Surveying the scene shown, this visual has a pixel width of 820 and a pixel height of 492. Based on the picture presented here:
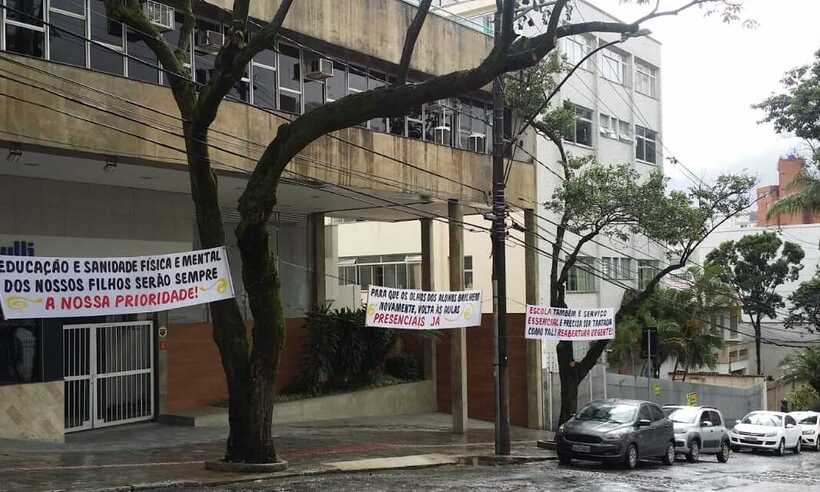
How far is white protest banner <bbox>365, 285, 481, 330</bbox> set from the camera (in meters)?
19.4

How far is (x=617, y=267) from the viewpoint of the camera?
39.7 metres

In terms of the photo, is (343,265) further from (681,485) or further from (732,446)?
(681,485)

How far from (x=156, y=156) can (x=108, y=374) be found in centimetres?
596

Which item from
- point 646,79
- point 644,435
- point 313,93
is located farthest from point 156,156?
point 646,79

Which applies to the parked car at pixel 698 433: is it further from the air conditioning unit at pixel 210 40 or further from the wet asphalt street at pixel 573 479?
the air conditioning unit at pixel 210 40

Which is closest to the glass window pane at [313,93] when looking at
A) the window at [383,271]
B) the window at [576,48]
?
the window at [576,48]

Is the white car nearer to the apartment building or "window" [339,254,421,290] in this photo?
the apartment building

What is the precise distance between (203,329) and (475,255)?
1802 cm

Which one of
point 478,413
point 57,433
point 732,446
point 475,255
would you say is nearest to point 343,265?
point 475,255

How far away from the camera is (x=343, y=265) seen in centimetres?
4531

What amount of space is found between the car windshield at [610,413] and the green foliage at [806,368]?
93.4 ft

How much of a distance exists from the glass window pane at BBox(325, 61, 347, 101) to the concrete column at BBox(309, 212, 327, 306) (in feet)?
21.6

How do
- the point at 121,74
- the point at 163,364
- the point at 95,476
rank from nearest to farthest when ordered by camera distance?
the point at 95,476, the point at 121,74, the point at 163,364

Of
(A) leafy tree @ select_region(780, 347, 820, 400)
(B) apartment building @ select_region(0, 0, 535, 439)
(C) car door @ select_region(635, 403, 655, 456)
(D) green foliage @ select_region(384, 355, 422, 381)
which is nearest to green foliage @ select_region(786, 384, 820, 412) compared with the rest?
(A) leafy tree @ select_region(780, 347, 820, 400)
